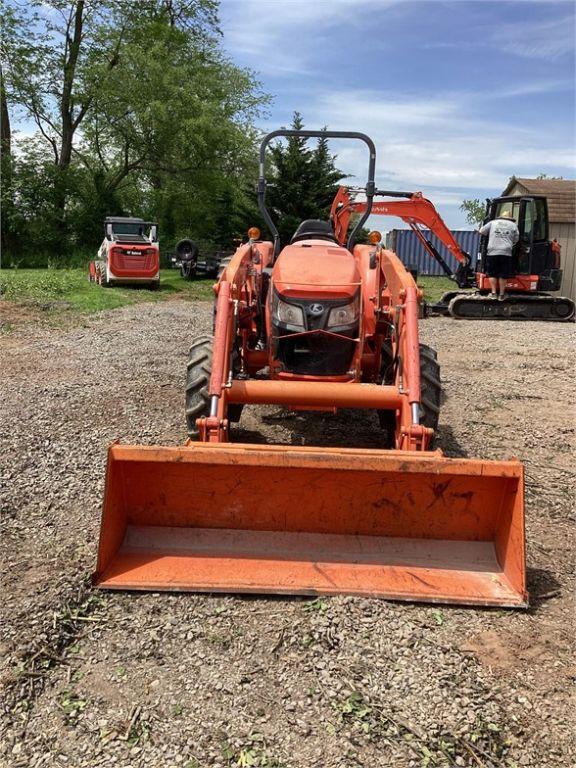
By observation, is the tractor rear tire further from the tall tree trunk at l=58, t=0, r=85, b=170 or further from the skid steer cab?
the tall tree trunk at l=58, t=0, r=85, b=170

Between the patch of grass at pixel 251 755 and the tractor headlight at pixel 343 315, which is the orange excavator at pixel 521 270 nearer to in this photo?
→ the tractor headlight at pixel 343 315

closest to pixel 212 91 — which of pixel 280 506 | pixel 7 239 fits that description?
pixel 7 239

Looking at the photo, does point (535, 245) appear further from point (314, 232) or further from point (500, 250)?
point (314, 232)

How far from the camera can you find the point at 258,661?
9.14 feet

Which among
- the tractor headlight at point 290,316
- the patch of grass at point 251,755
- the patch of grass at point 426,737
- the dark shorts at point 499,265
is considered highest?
the dark shorts at point 499,265

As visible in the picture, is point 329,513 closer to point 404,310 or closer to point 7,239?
point 404,310

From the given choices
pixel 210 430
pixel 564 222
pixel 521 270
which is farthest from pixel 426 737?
pixel 564 222

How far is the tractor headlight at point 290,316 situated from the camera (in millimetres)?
4629

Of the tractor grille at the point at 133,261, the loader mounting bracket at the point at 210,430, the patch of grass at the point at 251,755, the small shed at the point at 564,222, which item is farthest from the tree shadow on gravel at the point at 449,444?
the small shed at the point at 564,222

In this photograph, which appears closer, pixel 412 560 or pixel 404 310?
pixel 412 560

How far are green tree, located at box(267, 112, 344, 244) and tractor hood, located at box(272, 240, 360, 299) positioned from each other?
54.0 ft

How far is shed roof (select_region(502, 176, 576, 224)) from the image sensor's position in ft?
68.3

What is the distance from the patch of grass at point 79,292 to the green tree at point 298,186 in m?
3.98

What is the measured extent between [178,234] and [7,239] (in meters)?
6.30
